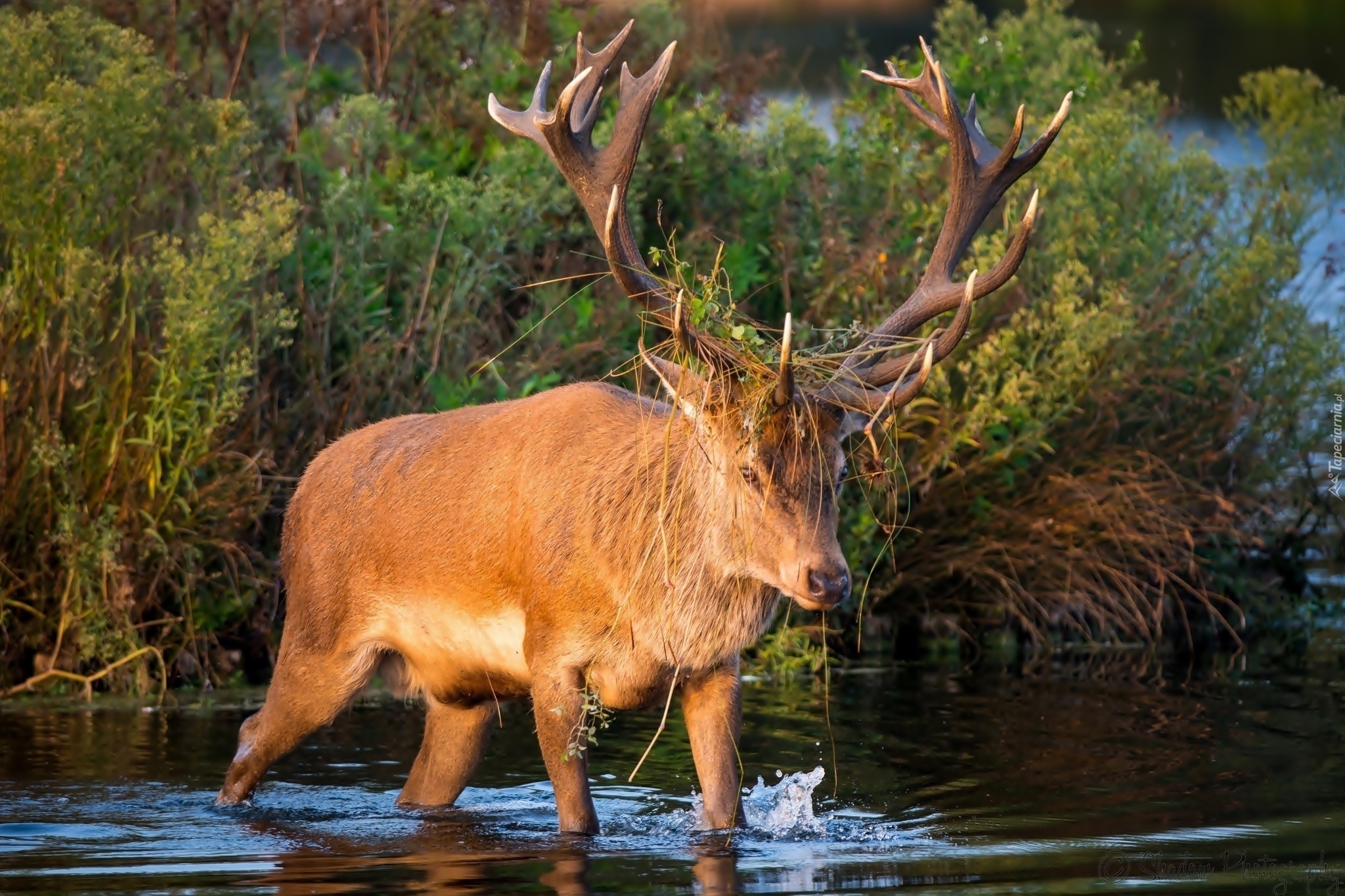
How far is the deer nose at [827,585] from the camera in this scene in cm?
622

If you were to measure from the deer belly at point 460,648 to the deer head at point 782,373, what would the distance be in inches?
38.8

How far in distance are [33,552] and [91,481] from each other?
46 centimetres

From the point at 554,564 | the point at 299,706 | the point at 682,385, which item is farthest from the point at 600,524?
the point at 299,706

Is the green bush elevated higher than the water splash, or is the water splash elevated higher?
the green bush

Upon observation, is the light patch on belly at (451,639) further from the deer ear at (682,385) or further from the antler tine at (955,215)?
the antler tine at (955,215)

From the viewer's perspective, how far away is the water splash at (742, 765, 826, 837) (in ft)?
23.2

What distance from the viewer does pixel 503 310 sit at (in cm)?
1120

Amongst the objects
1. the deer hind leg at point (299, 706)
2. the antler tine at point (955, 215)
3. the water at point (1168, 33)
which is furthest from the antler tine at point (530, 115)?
the water at point (1168, 33)

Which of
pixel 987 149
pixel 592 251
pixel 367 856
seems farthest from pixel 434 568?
pixel 592 251

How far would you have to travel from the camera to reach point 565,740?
268 inches

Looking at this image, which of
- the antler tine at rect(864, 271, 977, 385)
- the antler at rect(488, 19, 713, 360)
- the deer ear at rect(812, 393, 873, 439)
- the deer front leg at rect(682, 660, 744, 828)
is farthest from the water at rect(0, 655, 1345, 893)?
the antler at rect(488, 19, 713, 360)

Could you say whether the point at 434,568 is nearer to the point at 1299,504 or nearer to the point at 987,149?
the point at 987,149

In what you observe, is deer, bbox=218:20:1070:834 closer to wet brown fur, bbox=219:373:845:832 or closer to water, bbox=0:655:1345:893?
wet brown fur, bbox=219:373:845:832

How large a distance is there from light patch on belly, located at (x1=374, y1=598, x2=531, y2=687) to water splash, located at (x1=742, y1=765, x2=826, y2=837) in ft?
3.23
